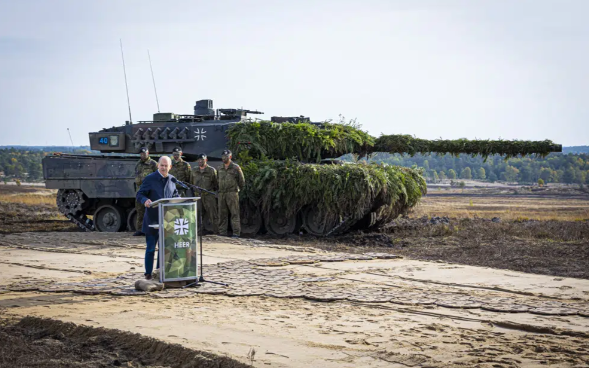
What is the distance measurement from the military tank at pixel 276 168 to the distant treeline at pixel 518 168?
163 ft

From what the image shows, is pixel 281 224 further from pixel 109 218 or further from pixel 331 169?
pixel 109 218

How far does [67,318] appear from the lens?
7.77 m

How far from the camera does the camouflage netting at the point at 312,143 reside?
61.4ft

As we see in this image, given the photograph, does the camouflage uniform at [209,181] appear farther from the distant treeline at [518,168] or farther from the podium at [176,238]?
the distant treeline at [518,168]

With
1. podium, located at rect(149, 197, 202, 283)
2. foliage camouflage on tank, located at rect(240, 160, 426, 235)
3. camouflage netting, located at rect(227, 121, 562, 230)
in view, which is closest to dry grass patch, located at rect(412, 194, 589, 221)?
camouflage netting, located at rect(227, 121, 562, 230)

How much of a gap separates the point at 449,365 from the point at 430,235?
38.0ft

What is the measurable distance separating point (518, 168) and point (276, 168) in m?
76.7

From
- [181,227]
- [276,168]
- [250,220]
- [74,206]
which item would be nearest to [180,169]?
[276,168]

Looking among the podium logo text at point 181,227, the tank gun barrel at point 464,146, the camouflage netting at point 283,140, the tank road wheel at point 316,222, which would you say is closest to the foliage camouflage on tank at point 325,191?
the tank road wheel at point 316,222

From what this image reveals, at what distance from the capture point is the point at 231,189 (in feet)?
56.7

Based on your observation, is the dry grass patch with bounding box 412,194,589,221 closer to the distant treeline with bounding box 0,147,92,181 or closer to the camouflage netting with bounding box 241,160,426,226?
the camouflage netting with bounding box 241,160,426,226

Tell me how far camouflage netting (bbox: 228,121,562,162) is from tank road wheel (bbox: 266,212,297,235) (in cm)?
143

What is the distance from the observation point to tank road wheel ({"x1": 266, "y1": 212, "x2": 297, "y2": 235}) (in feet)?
60.0

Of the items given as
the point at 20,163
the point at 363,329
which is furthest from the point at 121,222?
the point at 20,163
